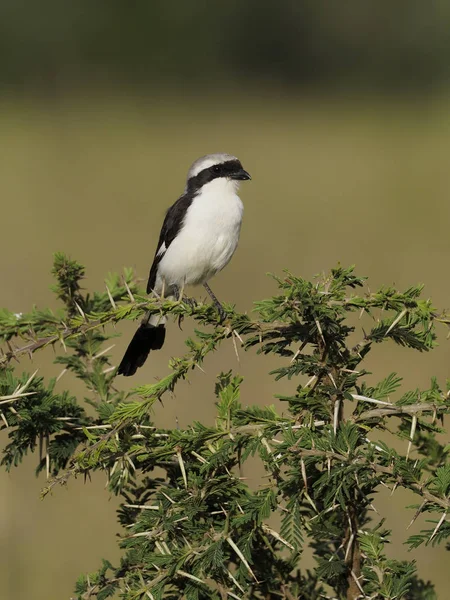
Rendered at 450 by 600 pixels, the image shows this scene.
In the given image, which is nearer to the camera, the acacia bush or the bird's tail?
the acacia bush

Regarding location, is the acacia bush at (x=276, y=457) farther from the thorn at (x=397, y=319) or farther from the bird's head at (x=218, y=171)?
the bird's head at (x=218, y=171)

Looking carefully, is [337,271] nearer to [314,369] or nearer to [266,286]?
[314,369]

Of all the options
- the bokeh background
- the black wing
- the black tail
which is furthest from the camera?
the bokeh background

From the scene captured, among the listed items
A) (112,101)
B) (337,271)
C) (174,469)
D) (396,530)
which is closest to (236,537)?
(174,469)

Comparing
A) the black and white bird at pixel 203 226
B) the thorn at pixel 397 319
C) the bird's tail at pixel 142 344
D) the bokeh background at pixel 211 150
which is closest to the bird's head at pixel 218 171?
the black and white bird at pixel 203 226

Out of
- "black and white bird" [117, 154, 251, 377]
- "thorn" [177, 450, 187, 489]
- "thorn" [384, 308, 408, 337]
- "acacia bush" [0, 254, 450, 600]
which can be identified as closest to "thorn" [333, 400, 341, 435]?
"acacia bush" [0, 254, 450, 600]

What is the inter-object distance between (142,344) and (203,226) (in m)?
0.78

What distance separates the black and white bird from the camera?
418cm

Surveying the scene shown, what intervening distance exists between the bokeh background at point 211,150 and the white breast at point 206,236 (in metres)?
1.02

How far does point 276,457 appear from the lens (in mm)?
1984

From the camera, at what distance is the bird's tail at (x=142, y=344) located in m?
3.62

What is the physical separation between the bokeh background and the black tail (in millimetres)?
548

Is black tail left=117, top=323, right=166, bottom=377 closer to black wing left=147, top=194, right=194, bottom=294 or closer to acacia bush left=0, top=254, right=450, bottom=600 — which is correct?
black wing left=147, top=194, right=194, bottom=294

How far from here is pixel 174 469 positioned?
235 cm
